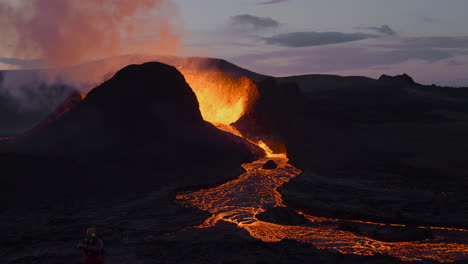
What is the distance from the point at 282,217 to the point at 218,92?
32.3m

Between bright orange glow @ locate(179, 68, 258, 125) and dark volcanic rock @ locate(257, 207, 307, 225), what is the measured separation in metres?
29.4

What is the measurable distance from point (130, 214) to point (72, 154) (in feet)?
37.3

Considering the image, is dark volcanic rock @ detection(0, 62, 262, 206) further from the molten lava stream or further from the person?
the person

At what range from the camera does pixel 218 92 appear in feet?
164

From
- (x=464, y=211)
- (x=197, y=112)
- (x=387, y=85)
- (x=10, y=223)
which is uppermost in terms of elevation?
(x=387, y=85)

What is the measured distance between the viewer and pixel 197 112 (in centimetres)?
3759

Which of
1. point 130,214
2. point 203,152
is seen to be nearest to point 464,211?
point 130,214

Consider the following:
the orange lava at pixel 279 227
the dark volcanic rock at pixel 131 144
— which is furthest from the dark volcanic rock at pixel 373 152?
the dark volcanic rock at pixel 131 144

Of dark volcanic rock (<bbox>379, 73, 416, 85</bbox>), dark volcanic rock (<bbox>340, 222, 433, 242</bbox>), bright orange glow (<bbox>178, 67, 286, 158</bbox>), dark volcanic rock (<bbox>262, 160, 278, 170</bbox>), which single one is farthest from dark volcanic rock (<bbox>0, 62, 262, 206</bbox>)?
dark volcanic rock (<bbox>379, 73, 416, 85</bbox>)

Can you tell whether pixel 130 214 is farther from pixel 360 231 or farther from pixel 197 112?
pixel 197 112

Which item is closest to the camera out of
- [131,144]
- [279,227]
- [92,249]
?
[92,249]

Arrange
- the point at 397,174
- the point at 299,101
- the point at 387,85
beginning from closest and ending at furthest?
the point at 397,174 → the point at 299,101 → the point at 387,85

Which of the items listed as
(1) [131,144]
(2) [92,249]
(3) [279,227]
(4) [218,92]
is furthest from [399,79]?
(2) [92,249]

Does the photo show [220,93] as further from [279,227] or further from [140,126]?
[279,227]
